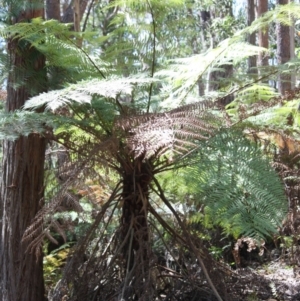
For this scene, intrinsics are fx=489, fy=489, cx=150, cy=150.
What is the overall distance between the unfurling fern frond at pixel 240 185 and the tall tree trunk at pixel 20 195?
1524 mm

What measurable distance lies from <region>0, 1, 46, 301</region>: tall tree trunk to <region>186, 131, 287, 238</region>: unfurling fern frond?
60.0 inches

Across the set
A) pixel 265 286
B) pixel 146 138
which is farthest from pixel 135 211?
pixel 265 286

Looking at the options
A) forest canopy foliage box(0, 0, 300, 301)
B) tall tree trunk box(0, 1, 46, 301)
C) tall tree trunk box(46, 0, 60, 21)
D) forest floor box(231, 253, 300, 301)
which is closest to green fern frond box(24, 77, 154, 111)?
forest canopy foliage box(0, 0, 300, 301)

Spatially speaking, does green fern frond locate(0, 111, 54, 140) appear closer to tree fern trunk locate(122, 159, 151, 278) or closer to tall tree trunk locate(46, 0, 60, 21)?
tree fern trunk locate(122, 159, 151, 278)

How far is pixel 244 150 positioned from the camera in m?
2.55

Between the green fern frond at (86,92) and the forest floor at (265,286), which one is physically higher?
the green fern frond at (86,92)

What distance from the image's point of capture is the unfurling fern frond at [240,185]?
230 centimetres

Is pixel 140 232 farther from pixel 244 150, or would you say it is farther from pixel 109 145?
pixel 244 150

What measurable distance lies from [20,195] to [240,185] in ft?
6.19

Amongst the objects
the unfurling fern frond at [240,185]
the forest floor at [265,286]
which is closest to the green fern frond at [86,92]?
the unfurling fern frond at [240,185]

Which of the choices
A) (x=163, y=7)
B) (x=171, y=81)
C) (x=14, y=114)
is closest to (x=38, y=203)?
(x=14, y=114)

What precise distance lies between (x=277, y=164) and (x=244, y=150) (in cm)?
88

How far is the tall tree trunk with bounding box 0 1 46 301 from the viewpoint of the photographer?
3.57 meters

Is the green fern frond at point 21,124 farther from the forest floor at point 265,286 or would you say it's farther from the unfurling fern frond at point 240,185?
the forest floor at point 265,286
